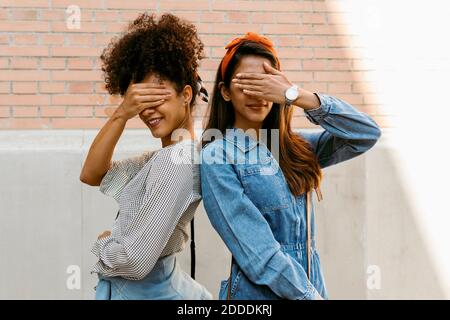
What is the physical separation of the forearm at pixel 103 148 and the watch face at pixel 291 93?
621 mm

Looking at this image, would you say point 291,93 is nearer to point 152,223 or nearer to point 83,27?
point 152,223

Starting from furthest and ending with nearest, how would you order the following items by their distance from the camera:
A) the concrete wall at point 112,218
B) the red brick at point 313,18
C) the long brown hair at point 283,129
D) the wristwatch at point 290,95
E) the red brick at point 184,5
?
the red brick at point 313,18 → the red brick at point 184,5 → the concrete wall at point 112,218 → the long brown hair at point 283,129 → the wristwatch at point 290,95

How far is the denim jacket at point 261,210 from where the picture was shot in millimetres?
2293

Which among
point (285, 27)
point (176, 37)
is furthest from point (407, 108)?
point (176, 37)

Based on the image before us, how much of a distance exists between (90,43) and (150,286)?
7.08ft

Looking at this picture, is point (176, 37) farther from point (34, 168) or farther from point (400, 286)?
point (400, 286)

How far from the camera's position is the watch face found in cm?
240

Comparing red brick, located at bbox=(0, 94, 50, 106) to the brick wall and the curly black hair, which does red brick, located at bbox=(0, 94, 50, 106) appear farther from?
the curly black hair

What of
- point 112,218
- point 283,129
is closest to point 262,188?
point 283,129

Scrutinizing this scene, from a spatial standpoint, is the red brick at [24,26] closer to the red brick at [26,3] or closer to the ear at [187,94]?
the red brick at [26,3]

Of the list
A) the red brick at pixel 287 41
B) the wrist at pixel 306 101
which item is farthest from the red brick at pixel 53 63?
the wrist at pixel 306 101

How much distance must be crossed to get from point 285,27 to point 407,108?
3.02 feet

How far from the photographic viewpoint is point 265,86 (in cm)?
240

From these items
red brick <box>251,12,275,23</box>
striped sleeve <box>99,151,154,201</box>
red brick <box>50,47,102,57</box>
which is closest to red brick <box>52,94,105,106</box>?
red brick <box>50,47,102,57</box>
